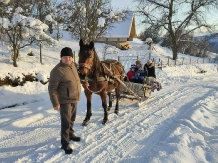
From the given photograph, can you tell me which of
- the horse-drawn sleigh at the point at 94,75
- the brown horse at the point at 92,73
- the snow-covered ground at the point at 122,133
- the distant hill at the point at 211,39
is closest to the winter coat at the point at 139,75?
the snow-covered ground at the point at 122,133

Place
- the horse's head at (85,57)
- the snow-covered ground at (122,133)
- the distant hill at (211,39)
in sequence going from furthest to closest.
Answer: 1. the distant hill at (211,39)
2. the horse's head at (85,57)
3. the snow-covered ground at (122,133)

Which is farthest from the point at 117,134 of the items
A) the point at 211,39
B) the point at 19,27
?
the point at 211,39

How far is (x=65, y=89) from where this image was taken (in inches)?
164

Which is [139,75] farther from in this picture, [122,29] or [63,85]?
[122,29]

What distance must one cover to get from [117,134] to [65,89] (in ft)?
6.31

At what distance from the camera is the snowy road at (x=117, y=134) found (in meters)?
4.22

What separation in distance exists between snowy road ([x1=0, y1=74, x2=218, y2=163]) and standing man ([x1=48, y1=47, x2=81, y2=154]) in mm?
592

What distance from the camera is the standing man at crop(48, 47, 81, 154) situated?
13.2 ft

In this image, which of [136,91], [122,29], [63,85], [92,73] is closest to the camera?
[63,85]

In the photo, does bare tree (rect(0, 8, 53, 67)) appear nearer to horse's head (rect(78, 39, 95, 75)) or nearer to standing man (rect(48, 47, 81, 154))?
horse's head (rect(78, 39, 95, 75))

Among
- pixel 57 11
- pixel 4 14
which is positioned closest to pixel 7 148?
pixel 4 14

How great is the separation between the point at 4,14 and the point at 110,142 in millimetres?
9634

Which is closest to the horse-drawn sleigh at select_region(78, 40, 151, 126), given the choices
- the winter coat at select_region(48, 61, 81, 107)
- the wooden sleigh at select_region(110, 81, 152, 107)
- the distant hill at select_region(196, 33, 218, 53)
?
the wooden sleigh at select_region(110, 81, 152, 107)

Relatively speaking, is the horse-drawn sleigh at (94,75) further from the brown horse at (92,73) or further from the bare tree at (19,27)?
the bare tree at (19,27)
